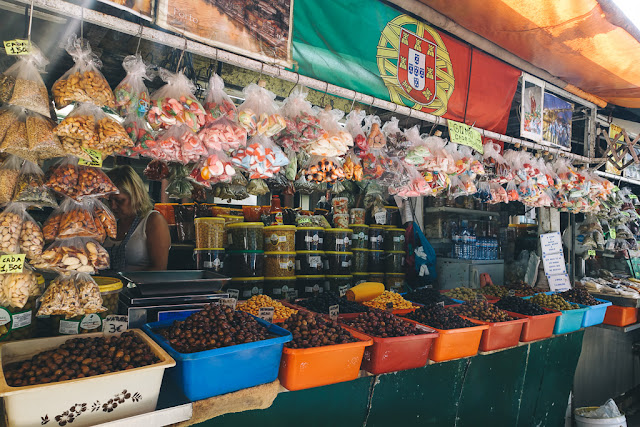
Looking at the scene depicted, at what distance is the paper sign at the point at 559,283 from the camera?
443 centimetres

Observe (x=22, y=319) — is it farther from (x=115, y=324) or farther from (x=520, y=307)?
(x=520, y=307)

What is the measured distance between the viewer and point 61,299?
161cm

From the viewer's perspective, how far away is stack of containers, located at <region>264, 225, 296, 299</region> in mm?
3760

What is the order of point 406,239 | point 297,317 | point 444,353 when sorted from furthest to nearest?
point 406,239 < point 444,353 < point 297,317

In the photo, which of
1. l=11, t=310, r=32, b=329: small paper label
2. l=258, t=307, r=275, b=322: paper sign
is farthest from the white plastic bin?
l=258, t=307, r=275, b=322: paper sign

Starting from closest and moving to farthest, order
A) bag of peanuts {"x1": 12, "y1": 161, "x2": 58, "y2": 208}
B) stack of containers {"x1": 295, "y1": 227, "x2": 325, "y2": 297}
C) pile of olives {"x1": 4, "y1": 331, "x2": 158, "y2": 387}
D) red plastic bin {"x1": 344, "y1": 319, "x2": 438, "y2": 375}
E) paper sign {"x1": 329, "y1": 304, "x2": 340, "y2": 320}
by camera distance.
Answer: pile of olives {"x1": 4, "y1": 331, "x2": 158, "y2": 387} < bag of peanuts {"x1": 12, "y1": 161, "x2": 58, "y2": 208} < red plastic bin {"x1": 344, "y1": 319, "x2": 438, "y2": 375} < paper sign {"x1": 329, "y1": 304, "x2": 340, "y2": 320} < stack of containers {"x1": 295, "y1": 227, "x2": 325, "y2": 297}

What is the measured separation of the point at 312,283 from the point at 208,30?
272 cm

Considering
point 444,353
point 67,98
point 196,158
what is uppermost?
point 67,98

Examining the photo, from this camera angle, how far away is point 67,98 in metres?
1.50

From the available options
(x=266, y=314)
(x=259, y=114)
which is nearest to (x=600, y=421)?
(x=266, y=314)

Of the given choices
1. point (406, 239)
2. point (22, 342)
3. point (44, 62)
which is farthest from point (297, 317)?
point (406, 239)

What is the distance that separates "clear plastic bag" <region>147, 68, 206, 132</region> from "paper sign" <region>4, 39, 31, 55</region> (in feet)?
1.52

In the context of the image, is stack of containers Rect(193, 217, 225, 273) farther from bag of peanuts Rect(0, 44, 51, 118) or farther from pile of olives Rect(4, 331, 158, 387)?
bag of peanuts Rect(0, 44, 51, 118)

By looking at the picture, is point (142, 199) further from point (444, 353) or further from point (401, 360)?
point (444, 353)
